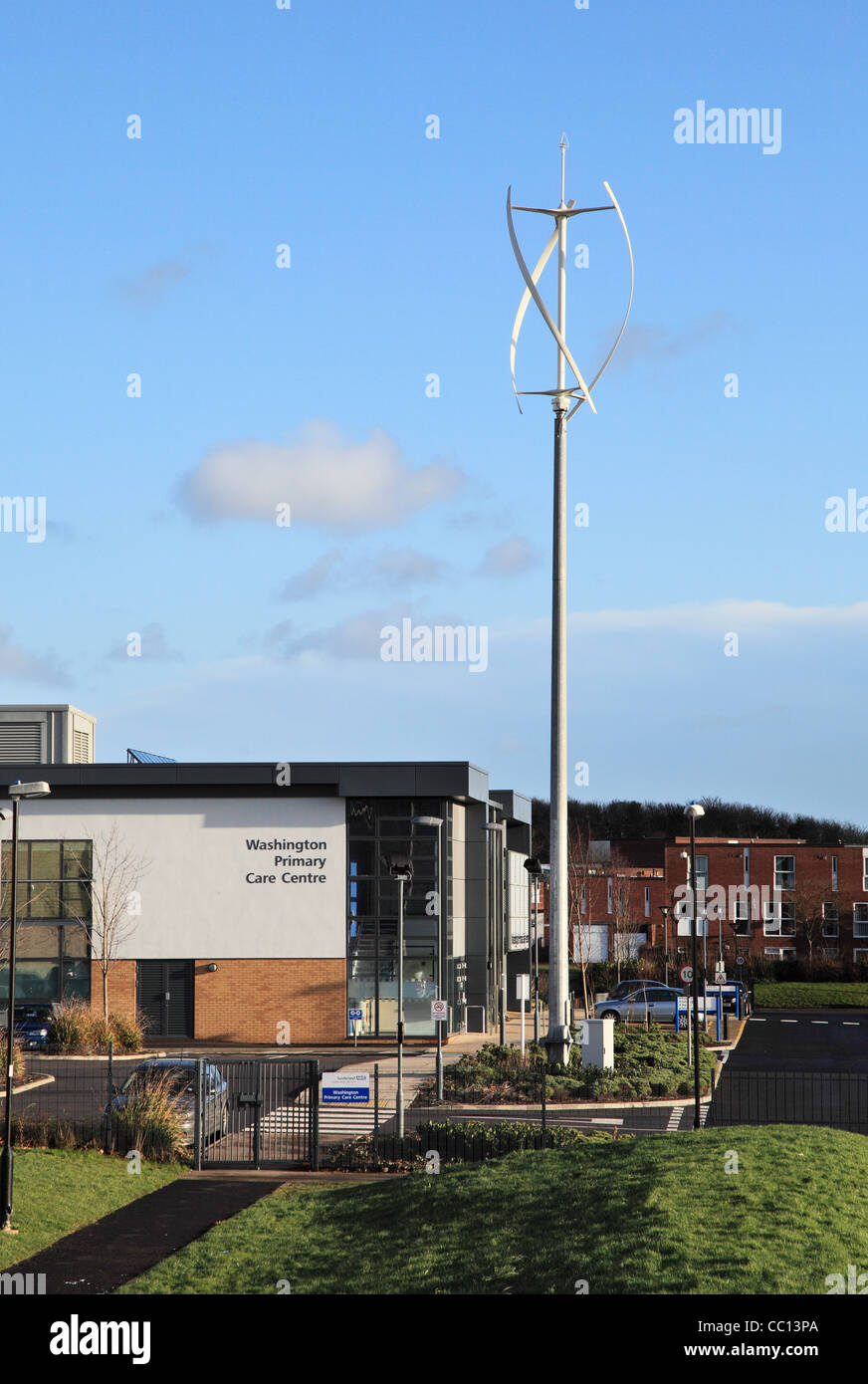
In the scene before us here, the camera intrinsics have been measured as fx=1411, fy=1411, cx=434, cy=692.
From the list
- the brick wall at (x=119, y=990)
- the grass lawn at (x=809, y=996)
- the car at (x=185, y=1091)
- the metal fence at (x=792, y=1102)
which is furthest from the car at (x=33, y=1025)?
the grass lawn at (x=809, y=996)

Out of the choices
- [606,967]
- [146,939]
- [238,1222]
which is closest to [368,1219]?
[238,1222]

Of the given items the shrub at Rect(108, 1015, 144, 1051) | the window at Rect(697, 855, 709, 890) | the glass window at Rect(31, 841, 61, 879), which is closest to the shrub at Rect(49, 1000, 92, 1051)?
the shrub at Rect(108, 1015, 144, 1051)

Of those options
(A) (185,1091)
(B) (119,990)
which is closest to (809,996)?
(B) (119,990)

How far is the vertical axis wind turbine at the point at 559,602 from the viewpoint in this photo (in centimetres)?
3416

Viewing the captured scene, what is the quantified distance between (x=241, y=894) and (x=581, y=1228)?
31.8 metres

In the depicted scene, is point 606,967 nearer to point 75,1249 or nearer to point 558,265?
point 558,265

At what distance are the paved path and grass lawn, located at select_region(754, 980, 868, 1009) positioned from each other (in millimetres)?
46453

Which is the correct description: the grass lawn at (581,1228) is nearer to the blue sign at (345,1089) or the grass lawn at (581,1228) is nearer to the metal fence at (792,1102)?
the blue sign at (345,1089)

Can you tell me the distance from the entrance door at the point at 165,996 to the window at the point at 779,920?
48916 mm

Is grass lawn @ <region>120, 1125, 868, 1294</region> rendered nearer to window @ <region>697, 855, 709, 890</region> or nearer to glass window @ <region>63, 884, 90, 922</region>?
glass window @ <region>63, 884, 90, 922</region>

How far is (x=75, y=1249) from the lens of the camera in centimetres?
1723

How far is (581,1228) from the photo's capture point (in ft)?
49.9

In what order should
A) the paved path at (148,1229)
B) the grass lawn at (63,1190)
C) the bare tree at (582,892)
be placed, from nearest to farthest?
the paved path at (148,1229) → the grass lawn at (63,1190) → the bare tree at (582,892)
